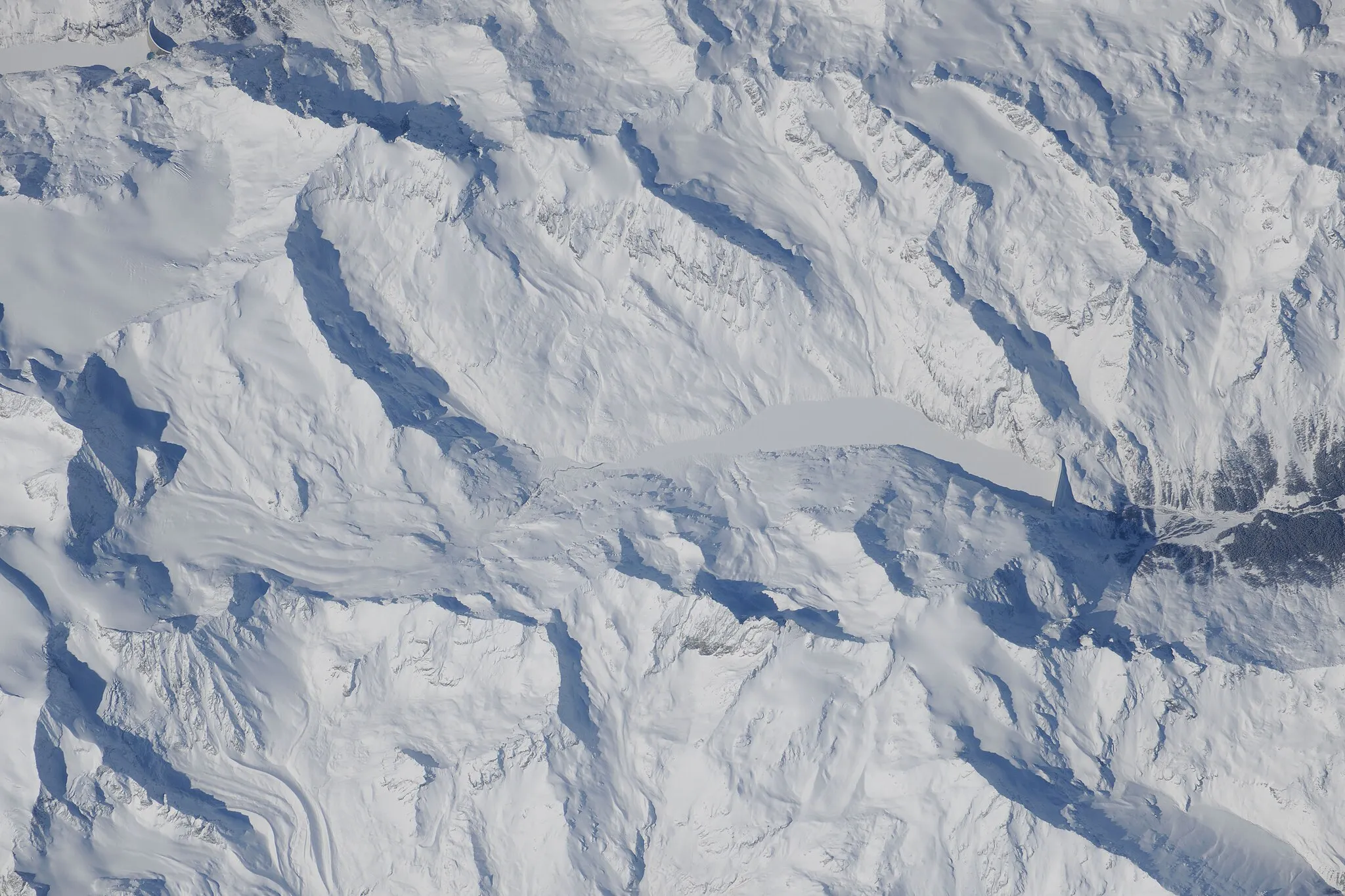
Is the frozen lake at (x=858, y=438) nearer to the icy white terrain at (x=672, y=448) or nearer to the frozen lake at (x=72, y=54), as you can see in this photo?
the icy white terrain at (x=672, y=448)

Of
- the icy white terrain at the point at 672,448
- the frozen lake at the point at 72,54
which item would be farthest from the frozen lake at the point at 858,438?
the frozen lake at the point at 72,54

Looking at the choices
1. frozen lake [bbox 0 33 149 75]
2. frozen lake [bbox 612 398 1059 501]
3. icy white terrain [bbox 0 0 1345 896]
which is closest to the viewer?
icy white terrain [bbox 0 0 1345 896]

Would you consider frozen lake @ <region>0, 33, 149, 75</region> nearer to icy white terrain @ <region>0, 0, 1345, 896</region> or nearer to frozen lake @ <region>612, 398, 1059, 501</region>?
icy white terrain @ <region>0, 0, 1345, 896</region>

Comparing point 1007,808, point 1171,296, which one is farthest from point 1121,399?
point 1007,808

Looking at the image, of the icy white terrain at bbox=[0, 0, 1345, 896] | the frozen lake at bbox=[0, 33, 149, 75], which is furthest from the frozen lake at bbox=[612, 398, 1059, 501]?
the frozen lake at bbox=[0, 33, 149, 75]

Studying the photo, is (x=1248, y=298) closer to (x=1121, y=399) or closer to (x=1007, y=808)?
(x=1121, y=399)

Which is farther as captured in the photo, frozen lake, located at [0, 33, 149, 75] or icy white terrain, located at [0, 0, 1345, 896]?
frozen lake, located at [0, 33, 149, 75]

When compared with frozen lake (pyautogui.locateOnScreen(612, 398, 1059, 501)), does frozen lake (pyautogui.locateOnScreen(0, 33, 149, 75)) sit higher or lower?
higher
